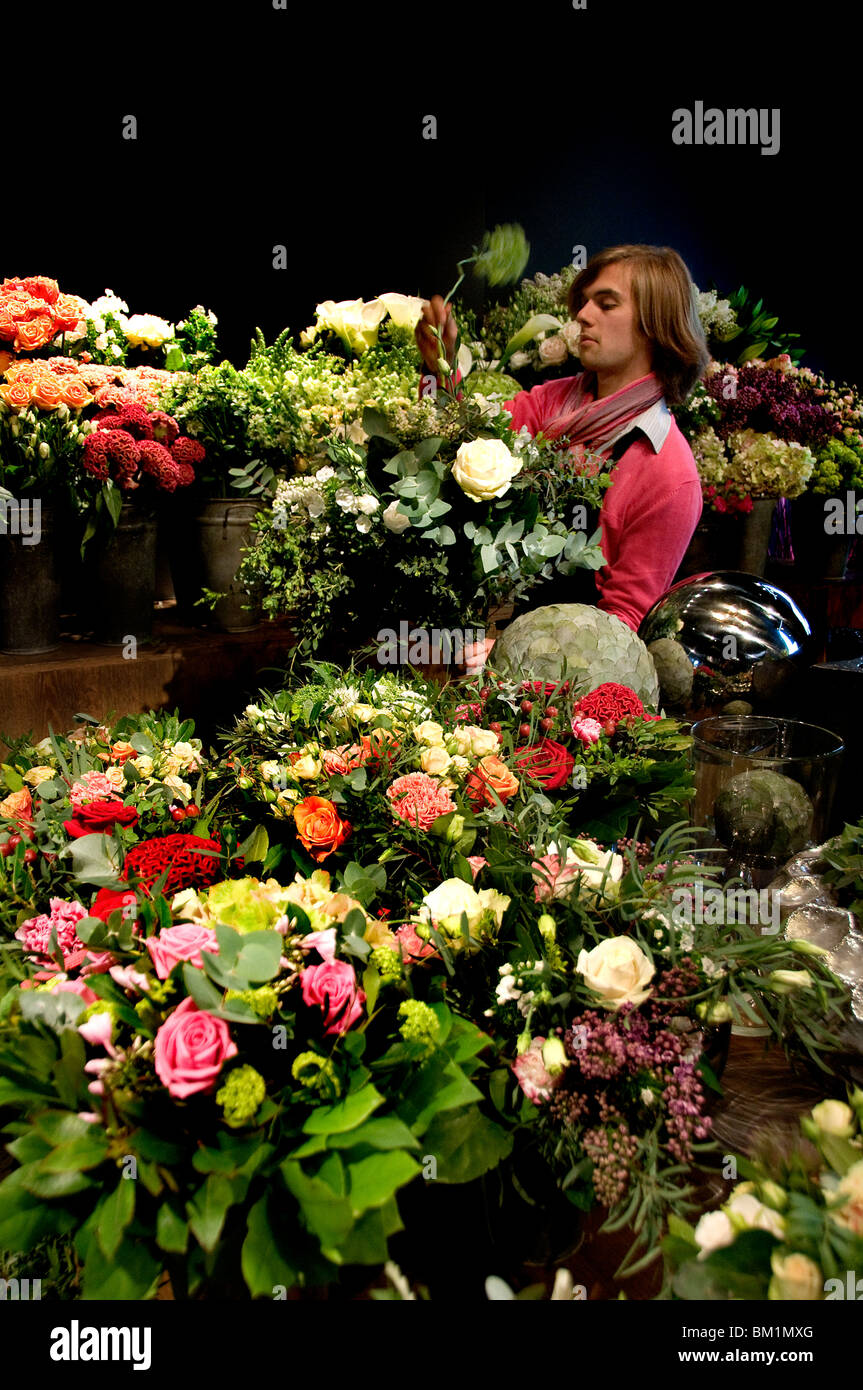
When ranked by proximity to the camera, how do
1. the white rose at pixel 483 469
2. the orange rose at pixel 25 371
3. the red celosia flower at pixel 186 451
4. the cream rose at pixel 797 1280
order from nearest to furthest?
the cream rose at pixel 797 1280, the white rose at pixel 483 469, the orange rose at pixel 25 371, the red celosia flower at pixel 186 451

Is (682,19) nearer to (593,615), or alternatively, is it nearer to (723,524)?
(723,524)

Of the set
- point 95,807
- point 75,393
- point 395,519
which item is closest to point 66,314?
point 75,393

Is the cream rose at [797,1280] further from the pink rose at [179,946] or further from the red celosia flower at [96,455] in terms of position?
the red celosia flower at [96,455]

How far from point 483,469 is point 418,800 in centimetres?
57

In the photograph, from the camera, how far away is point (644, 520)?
1.76 metres

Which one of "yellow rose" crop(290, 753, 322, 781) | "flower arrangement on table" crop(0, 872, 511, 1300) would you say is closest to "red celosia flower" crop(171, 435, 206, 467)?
"yellow rose" crop(290, 753, 322, 781)

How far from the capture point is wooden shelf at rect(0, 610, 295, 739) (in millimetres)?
1421

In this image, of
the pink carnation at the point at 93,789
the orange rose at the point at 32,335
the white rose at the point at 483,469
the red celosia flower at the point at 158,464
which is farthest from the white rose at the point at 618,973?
the orange rose at the point at 32,335

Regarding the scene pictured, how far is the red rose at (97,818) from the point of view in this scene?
2.96 ft

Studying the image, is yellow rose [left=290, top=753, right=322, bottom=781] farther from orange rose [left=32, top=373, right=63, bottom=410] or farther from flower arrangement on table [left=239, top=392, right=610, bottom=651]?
orange rose [left=32, top=373, right=63, bottom=410]

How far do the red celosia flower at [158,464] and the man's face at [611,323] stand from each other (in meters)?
0.87

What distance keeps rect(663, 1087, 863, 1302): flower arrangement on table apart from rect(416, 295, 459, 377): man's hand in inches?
44.0

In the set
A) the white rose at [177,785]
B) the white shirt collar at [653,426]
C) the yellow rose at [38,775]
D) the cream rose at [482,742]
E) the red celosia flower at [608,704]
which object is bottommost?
the white rose at [177,785]

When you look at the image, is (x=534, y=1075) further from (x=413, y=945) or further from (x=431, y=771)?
(x=431, y=771)
